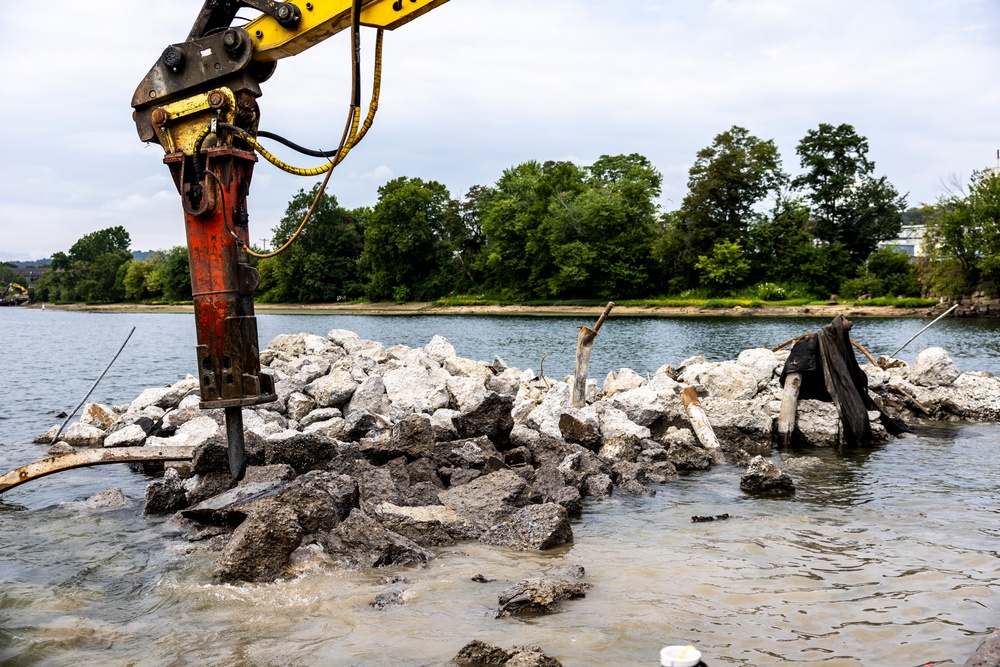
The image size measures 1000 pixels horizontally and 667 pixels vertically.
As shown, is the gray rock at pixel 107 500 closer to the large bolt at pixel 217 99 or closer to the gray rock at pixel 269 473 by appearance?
the gray rock at pixel 269 473

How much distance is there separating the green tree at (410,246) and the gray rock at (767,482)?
85597 mm

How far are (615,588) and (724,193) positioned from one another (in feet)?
257

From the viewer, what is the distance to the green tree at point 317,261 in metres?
103

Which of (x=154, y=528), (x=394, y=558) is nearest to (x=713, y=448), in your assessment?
(x=394, y=558)

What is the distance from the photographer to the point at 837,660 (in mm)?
4785

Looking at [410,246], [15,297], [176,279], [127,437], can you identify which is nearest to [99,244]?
[15,297]

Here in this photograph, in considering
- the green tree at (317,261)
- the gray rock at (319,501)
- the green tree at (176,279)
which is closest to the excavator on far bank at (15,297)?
the green tree at (176,279)

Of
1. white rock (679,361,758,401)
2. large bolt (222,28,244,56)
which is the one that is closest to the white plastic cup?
large bolt (222,28,244,56)

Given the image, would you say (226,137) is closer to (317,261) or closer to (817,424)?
(817,424)

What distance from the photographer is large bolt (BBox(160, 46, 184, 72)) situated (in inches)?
271

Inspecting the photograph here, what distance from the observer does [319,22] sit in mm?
6699

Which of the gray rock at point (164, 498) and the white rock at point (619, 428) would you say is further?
the white rock at point (619, 428)

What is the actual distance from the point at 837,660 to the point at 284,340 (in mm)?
15155

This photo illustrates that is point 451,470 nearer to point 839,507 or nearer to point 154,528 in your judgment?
point 154,528
